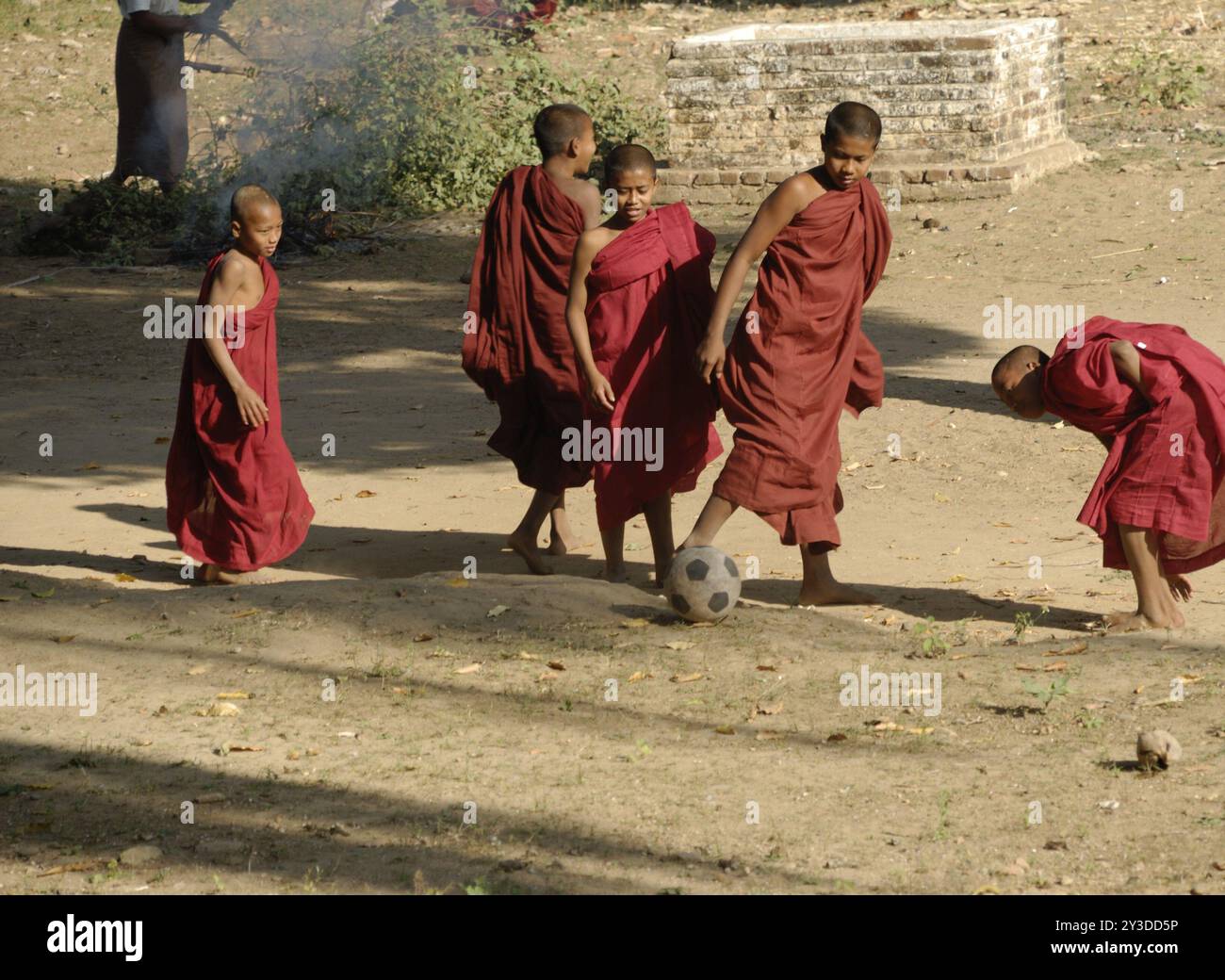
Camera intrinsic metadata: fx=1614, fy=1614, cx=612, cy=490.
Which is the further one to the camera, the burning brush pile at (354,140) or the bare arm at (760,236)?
the burning brush pile at (354,140)

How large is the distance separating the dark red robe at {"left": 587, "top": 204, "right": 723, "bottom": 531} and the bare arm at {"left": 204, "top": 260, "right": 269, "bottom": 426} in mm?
1340

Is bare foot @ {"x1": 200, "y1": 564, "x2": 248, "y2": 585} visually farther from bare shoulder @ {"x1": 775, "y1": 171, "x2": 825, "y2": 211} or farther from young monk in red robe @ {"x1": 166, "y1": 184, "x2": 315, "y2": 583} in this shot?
bare shoulder @ {"x1": 775, "y1": 171, "x2": 825, "y2": 211}

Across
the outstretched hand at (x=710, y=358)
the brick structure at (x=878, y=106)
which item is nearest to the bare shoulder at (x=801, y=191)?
the outstretched hand at (x=710, y=358)

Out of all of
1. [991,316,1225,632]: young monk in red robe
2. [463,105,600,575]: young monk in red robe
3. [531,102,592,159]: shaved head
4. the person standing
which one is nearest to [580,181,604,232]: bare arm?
[463,105,600,575]: young monk in red robe

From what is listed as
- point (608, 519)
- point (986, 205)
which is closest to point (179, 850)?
point (608, 519)

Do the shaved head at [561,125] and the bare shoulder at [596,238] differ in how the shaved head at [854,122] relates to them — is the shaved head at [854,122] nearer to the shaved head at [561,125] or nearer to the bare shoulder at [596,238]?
the bare shoulder at [596,238]

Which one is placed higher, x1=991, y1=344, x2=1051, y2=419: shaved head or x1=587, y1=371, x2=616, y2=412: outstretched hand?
x1=991, y1=344, x2=1051, y2=419: shaved head

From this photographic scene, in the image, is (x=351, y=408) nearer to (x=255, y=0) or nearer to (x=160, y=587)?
(x=160, y=587)

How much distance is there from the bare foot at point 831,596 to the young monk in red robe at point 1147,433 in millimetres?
900

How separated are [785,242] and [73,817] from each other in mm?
3118

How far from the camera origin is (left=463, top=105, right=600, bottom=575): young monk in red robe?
654 cm

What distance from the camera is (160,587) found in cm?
647

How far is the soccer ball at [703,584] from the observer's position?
529cm

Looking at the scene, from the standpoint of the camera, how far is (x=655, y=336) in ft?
19.6
